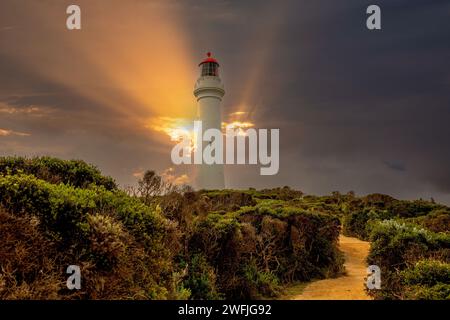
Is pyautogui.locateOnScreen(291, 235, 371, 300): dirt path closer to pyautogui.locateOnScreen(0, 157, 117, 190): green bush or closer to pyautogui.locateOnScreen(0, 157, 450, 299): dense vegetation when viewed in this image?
pyautogui.locateOnScreen(0, 157, 450, 299): dense vegetation

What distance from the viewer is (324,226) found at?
52.6 ft

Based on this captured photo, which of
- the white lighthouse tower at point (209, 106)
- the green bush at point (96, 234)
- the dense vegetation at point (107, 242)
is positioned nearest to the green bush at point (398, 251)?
the dense vegetation at point (107, 242)

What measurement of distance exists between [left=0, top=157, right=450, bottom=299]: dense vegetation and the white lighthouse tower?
2730cm

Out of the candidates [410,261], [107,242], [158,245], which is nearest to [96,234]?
[107,242]

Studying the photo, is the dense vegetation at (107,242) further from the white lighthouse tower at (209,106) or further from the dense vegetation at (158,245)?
the white lighthouse tower at (209,106)

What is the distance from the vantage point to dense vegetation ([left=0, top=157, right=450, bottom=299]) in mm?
5336

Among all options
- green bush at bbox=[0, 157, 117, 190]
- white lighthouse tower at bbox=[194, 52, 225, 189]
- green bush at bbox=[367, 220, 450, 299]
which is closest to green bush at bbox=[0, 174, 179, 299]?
green bush at bbox=[0, 157, 117, 190]

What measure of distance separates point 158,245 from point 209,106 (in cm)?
3788

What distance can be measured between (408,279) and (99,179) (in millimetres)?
7804

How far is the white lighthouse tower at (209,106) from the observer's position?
142 feet

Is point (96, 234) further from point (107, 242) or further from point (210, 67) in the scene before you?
point (210, 67)
